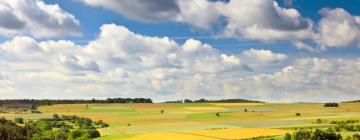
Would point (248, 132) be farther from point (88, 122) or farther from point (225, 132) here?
point (88, 122)

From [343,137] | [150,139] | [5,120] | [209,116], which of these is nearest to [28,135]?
[5,120]

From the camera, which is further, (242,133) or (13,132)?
(13,132)

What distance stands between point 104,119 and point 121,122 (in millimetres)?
15384

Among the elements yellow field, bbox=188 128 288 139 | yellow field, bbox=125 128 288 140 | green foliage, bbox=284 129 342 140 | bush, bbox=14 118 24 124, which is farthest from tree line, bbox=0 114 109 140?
green foliage, bbox=284 129 342 140

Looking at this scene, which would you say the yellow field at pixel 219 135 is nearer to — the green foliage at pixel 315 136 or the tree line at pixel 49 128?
the green foliage at pixel 315 136

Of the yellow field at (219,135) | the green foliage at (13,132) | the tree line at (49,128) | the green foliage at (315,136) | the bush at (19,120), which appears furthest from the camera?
the bush at (19,120)

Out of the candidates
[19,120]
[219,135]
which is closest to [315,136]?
[219,135]

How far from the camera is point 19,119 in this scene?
6772 inches

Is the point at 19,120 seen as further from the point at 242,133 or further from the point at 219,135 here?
the point at 219,135

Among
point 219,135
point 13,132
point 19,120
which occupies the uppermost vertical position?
point 19,120

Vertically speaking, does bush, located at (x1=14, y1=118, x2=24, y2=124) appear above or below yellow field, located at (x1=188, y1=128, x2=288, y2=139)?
above

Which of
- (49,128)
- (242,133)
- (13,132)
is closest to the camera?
(242,133)

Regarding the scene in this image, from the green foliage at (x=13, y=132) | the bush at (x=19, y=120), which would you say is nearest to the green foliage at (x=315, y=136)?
the green foliage at (x=13, y=132)

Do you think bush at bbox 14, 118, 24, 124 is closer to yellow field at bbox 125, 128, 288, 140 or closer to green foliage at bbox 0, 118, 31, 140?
green foliage at bbox 0, 118, 31, 140
